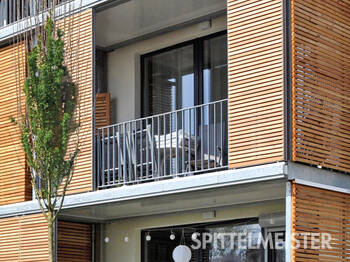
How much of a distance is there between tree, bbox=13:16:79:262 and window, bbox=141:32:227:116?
3.23m

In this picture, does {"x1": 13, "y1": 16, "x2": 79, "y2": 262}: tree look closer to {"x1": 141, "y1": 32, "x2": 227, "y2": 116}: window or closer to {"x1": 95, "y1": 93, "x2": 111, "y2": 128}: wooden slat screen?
{"x1": 141, "y1": 32, "x2": 227, "y2": 116}: window

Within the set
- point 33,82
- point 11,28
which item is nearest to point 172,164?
point 33,82

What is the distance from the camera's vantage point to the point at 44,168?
9727mm

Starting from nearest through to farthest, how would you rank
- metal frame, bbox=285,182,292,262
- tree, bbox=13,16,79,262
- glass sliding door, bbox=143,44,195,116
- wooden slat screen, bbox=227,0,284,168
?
metal frame, bbox=285,182,292,262 → wooden slat screen, bbox=227,0,284,168 → tree, bbox=13,16,79,262 → glass sliding door, bbox=143,44,195,116

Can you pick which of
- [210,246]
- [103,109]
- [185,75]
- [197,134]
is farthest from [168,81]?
[210,246]

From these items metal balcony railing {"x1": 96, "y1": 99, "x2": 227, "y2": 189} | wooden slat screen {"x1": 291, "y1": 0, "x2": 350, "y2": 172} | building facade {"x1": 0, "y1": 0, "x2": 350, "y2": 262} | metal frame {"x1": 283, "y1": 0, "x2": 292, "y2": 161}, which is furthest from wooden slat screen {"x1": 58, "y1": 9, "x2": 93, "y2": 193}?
wooden slat screen {"x1": 291, "y1": 0, "x2": 350, "y2": 172}

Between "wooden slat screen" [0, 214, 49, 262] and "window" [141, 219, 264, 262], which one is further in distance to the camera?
"wooden slat screen" [0, 214, 49, 262]

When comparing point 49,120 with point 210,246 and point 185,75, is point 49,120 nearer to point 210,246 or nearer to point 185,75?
point 210,246

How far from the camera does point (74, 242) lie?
42.4ft

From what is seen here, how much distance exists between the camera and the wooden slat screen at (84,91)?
11.6m

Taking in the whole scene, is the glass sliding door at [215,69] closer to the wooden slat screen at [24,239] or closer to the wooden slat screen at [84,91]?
the wooden slat screen at [84,91]

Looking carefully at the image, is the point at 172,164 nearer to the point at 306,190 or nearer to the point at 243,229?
the point at 243,229

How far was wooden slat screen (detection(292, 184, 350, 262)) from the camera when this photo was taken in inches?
352

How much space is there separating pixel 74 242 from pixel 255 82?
4.98m
